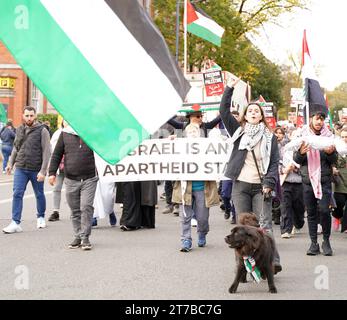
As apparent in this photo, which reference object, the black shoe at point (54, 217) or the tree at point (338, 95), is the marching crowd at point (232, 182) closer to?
the black shoe at point (54, 217)

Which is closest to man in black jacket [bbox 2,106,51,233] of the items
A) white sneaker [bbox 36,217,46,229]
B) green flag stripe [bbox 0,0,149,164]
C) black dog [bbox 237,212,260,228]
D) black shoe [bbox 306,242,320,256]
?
white sneaker [bbox 36,217,46,229]

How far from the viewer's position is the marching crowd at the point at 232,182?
8.53 meters

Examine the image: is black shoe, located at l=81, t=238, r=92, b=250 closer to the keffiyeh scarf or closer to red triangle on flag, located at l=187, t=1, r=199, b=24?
the keffiyeh scarf

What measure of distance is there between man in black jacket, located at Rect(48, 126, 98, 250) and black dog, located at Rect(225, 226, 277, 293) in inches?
129

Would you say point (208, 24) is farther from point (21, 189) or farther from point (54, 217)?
point (21, 189)

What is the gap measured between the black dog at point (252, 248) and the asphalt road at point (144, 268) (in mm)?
170

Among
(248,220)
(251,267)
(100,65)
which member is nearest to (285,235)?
(248,220)

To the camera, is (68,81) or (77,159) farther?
(77,159)

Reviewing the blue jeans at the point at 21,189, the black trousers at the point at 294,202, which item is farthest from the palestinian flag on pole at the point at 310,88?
the blue jeans at the point at 21,189

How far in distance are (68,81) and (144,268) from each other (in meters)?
4.55

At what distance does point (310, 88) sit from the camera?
30.3 ft

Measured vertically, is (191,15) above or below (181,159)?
above

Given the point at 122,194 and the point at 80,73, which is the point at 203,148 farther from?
the point at 80,73

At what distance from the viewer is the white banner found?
10602 mm
